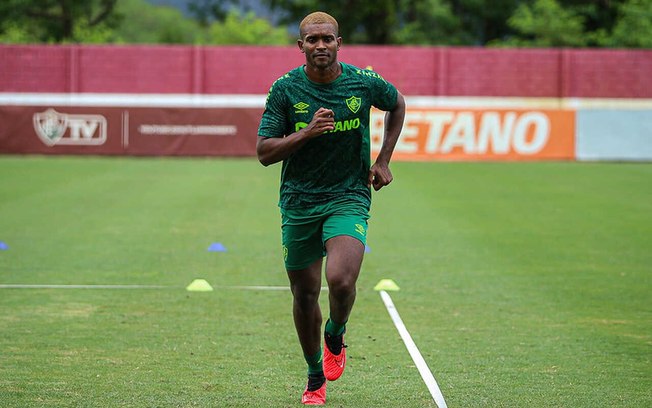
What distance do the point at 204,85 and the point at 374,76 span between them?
38.0 metres

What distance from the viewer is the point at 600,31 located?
195 ft

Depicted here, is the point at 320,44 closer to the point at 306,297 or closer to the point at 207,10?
the point at 306,297

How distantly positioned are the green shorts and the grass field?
84 centimetres

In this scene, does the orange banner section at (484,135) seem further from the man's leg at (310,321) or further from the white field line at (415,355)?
the man's leg at (310,321)

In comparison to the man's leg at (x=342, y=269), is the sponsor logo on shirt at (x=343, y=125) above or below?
above

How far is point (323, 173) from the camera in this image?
6.77m

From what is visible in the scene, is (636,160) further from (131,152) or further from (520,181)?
(131,152)

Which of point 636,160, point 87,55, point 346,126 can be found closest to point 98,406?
point 346,126

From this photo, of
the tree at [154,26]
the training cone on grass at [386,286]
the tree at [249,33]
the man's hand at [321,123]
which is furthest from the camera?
the tree at [154,26]

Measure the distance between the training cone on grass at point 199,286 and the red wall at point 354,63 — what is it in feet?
107

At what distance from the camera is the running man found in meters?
6.56

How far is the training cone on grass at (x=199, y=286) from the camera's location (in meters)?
11.3

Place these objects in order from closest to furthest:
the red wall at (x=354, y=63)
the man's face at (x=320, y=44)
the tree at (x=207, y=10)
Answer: the man's face at (x=320, y=44)
the red wall at (x=354, y=63)
the tree at (x=207, y=10)

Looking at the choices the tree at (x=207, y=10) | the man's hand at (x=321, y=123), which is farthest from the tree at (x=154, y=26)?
the man's hand at (x=321, y=123)
